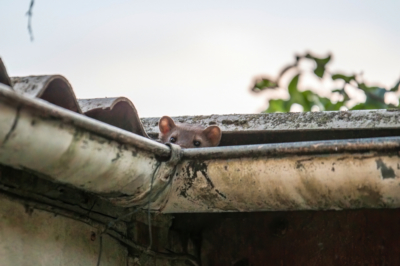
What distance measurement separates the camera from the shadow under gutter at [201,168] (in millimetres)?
1789

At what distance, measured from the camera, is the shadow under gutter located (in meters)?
1.79

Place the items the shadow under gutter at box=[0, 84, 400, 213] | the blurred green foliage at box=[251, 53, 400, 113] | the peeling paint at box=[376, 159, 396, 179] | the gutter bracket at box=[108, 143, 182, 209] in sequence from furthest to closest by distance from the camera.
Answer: the blurred green foliage at box=[251, 53, 400, 113] → the gutter bracket at box=[108, 143, 182, 209] → the peeling paint at box=[376, 159, 396, 179] → the shadow under gutter at box=[0, 84, 400, 213]

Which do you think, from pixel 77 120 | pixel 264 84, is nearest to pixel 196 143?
pixel 264 84

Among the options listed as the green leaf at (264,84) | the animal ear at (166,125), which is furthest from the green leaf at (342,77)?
the animal ear at (166,125)

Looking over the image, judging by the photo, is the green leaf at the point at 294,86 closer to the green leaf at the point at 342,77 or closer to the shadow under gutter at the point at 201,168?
the green leaf at the point at 342,77

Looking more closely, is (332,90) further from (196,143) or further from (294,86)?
(196,143)

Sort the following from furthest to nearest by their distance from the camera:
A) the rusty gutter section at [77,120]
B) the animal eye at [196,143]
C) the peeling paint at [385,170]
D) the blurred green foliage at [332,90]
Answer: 1. the animal eye at [196,143]
2. the blurred green foliage at [332,90]
3. the peeling paint at [385,170]
4. the rusty gutter section at [77,120]

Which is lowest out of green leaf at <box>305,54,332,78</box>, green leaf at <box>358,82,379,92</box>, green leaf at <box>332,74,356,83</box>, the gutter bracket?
the gutter bracket

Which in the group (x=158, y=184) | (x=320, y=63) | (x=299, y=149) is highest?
(x=320, y=63)

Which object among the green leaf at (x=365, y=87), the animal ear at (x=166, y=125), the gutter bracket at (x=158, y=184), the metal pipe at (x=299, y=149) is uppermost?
the green leaf at (x=365, y=87)

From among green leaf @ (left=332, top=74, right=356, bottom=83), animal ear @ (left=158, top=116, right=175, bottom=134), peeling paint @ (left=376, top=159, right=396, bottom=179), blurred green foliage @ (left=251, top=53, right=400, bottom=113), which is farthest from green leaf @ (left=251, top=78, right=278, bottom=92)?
peeling paint @ (left=376, top=159, right=396, bottom=179)

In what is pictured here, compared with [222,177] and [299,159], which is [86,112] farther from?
[299,159]

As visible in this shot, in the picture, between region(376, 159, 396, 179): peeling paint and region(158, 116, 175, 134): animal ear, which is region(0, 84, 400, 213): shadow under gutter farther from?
region(158, 116, 175, 134): animal ear

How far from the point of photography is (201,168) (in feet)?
7.55
